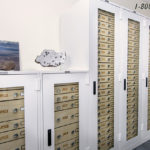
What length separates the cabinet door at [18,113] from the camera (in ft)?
4.08

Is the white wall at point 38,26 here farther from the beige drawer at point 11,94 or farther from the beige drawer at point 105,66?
the beige drawer at point 11,94

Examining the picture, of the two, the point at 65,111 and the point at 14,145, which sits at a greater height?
the point at 65,111

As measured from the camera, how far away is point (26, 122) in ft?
4.38

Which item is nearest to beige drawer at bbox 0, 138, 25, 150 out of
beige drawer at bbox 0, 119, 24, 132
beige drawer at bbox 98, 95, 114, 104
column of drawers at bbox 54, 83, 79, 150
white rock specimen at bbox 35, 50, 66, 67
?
beige drawer at bbox 0, 119, 24, 132

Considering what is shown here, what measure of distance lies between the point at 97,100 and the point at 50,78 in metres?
0.65

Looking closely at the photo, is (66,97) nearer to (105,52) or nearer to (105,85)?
(105,85)

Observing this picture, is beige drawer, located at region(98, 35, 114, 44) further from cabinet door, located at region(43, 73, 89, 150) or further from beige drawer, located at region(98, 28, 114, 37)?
cabinet door, located at region(43, 73, 89, 150)

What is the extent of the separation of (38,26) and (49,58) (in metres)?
0.56

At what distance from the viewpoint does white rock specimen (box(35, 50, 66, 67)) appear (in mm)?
1603

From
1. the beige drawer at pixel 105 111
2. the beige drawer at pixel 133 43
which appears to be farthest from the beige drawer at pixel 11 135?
the beige drawer at pixel 133 43

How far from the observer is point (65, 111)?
161 centimetres

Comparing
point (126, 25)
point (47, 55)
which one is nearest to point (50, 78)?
point (47, 55)

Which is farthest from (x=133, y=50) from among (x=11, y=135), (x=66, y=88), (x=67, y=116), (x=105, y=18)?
(x=11, y=135)

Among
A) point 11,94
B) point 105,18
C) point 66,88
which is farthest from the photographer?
point 105,18
